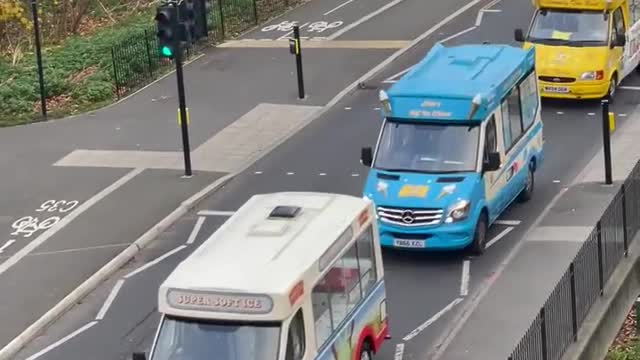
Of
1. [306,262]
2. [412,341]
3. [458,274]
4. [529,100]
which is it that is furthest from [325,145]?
[306,262]

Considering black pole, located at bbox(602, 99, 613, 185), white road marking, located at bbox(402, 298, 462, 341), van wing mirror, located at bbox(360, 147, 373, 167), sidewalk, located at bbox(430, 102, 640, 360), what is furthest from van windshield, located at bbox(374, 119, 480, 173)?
black pole, located at bbox(602, 99, 613, 185)

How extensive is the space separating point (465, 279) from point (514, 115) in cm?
353

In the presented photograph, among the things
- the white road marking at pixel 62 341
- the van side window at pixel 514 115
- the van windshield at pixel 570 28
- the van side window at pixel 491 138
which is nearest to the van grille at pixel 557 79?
the van windshield at pixel 570 28

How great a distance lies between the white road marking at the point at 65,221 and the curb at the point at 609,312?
9.69m

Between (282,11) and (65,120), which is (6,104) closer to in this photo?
(65,120)

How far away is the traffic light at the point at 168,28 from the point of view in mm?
26797

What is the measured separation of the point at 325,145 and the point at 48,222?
5.93 meters

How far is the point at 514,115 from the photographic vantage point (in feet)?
80.9

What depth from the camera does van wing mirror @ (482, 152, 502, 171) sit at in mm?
22891

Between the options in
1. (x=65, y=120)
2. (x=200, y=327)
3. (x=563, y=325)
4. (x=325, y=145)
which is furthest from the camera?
(x=65, y=120)

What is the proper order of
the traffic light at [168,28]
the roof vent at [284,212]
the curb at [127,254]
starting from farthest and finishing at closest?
the traffic light at [168,28] → the curb at [127,254] → the roof vent at [284,212]

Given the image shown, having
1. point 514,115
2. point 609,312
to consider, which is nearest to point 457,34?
point 514,115

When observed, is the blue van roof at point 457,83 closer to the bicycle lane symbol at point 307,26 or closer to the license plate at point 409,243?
the license plate at point 409,243

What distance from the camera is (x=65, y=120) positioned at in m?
32.8
